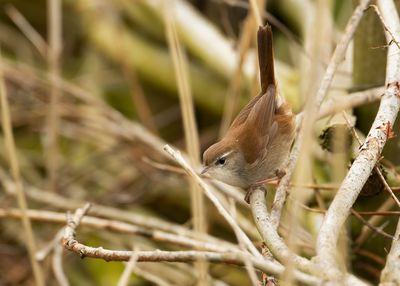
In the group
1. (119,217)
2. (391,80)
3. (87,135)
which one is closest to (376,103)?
(391,80)

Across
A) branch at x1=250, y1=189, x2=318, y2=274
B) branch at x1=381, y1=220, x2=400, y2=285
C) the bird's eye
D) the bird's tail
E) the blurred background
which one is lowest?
branch at x1=381, y1=220, x2=400, y2=285

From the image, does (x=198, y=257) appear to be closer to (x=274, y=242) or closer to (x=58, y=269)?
(x=274, y=242)

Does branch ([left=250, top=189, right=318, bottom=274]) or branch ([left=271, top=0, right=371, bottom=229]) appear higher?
branch ([left=271, top=0, right=371, bottom=229])

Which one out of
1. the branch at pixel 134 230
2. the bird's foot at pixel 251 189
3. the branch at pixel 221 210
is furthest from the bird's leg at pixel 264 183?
the branch at pixel 221 210

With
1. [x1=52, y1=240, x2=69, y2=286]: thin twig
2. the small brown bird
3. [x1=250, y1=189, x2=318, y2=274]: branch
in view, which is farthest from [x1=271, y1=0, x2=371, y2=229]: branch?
[x1=52, y1=240, x2=69, y2=286]: thin twig

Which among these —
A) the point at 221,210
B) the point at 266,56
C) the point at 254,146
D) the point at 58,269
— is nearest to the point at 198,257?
the point at 221,210

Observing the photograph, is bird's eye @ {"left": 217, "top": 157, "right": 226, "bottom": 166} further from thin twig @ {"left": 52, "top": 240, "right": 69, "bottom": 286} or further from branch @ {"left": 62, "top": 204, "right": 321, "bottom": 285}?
branch @ {"left": 62, "top": 204, "right": 321, "bottom": 285}

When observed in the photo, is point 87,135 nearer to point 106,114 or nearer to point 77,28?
point 106,114
